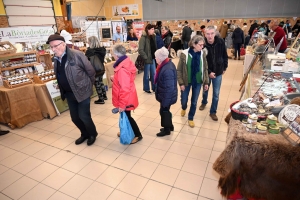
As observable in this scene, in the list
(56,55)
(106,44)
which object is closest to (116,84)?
(56,55)

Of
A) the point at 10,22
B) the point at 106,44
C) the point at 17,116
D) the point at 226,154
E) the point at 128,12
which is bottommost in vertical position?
the point at 17,116

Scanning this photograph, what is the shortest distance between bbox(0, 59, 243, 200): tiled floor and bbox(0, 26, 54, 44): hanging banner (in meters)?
3.94

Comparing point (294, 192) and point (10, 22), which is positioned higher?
point (10, 22)

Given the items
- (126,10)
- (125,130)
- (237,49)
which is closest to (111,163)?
(125,130)

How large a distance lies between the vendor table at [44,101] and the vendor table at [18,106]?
0.23ft

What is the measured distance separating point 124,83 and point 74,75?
0.68 meters

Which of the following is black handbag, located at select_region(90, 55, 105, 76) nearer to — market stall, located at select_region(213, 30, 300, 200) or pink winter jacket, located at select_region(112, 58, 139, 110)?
pink winter jacket, located at select_region(112, 58, 139, 110)

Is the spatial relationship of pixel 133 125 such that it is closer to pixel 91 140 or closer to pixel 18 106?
pixel 91 140

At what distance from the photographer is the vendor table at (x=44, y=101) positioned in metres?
3.79

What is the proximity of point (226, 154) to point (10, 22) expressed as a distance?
8431 mm

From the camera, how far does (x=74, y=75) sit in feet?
→ 8.45

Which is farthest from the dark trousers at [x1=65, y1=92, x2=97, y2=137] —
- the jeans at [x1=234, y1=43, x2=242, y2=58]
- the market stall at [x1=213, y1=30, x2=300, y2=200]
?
the jeans at [x1=234, y1=43, x2=242, y2=58]

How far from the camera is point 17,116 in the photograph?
3.62m

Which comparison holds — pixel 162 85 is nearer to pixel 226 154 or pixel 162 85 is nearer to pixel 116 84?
pixel 116 84
